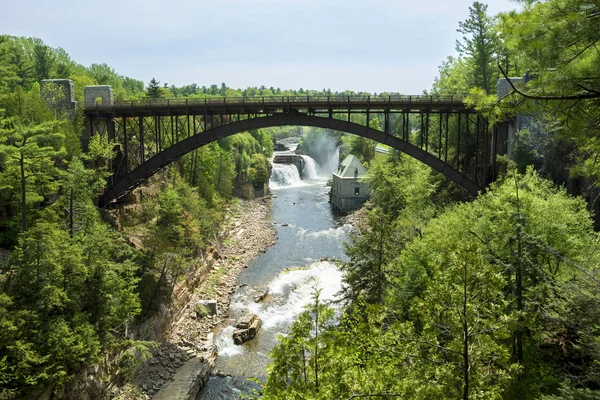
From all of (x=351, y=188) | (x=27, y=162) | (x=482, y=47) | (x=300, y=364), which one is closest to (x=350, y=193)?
(x=351, y=188)

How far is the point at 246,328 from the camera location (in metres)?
24.3

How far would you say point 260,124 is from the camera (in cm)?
2919

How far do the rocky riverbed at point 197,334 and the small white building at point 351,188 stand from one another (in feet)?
44.7

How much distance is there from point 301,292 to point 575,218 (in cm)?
1759

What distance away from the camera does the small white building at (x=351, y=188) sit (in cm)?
5275

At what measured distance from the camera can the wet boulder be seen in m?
23.6

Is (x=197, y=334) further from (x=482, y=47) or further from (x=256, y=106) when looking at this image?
(x=482, y=47)

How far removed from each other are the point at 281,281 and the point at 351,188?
23.9m

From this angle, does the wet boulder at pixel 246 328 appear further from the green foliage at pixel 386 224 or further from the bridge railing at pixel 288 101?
Result: the bridge railing at pixel 288 101

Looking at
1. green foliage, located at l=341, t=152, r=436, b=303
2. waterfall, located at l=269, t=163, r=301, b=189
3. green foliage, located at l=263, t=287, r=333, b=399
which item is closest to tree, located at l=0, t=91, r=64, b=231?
green foliage, located at l=341, t=152, r=436, b=303

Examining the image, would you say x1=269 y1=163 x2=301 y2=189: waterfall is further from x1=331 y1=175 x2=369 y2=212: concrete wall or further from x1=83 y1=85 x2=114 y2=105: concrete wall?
x1=83 y1=85 x2=114 y2=105: concrete wall

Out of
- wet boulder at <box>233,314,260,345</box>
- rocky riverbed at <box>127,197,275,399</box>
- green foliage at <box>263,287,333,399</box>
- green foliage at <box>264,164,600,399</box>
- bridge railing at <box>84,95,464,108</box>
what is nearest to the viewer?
green foliage at <box>264,164,600,399</box>

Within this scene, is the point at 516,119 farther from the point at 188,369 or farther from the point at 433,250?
the point at 188,369

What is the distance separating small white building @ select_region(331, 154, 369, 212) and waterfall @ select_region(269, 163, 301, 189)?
19.9 metres
